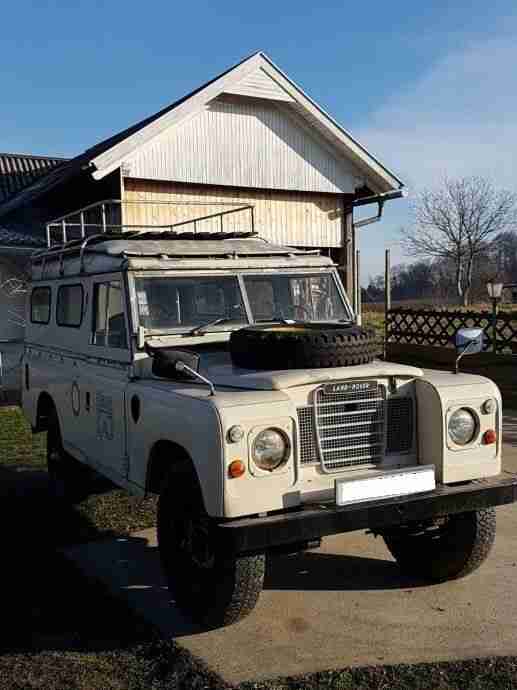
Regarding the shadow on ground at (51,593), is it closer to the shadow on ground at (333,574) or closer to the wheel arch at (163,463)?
the wheel arch at (163,463)

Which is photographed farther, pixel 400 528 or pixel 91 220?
pixel 91 220

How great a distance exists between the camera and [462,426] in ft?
14.0

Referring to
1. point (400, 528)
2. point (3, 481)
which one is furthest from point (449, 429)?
point (3, 481)

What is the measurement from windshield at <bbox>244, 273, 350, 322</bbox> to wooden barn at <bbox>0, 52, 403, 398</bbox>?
7.83 metres

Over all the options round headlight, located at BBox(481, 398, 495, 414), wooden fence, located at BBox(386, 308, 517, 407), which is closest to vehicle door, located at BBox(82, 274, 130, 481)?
round headlight, located at BBox(481, 398, 495, 414)

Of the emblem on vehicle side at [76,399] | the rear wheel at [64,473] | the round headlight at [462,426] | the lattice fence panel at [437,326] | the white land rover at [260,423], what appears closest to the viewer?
the white land rover at [260,423]

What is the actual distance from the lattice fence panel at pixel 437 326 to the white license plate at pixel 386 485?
14449mm

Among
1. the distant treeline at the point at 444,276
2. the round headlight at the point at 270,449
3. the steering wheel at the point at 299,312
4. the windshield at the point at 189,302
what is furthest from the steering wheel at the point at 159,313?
the distant treeline at the point at 444,276

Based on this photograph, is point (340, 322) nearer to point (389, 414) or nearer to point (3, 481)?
point (389, 414)

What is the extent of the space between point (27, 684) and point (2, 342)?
1077 centimetres

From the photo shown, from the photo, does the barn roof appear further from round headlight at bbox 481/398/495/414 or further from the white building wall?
round headlight at bbox 481/398/495/414

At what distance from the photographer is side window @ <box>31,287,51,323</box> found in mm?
7043

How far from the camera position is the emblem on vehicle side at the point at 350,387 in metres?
4.08

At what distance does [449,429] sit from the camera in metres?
4.23
